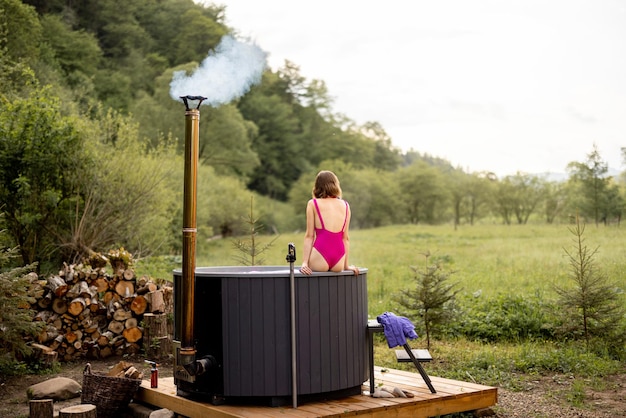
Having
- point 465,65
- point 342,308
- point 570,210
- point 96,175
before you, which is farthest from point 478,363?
point 465,65

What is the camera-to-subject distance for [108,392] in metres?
5.79

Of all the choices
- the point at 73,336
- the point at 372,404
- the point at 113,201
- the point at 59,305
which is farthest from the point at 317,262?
the point at 113,201

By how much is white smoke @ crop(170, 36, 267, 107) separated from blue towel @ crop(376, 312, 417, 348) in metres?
2.13

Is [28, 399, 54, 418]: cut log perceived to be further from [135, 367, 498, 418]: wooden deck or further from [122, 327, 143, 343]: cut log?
[122, 327, 143, 343]: cut log

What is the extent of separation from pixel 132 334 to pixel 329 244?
15.4ft

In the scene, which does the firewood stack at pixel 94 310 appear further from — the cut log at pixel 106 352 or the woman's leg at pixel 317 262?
the woman's leg at pixel 317 262

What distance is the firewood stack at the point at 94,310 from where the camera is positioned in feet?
29.0

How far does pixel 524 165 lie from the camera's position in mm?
30422

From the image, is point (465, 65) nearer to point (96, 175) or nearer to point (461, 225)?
point (461, 225)

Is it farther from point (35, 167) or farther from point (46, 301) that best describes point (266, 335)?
point (35, 167)

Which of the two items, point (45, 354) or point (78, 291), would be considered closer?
point (45, 354)

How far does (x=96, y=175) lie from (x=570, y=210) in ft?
39.1

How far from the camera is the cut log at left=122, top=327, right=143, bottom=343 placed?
29.5 feet

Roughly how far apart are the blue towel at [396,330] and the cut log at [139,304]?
4.46m
